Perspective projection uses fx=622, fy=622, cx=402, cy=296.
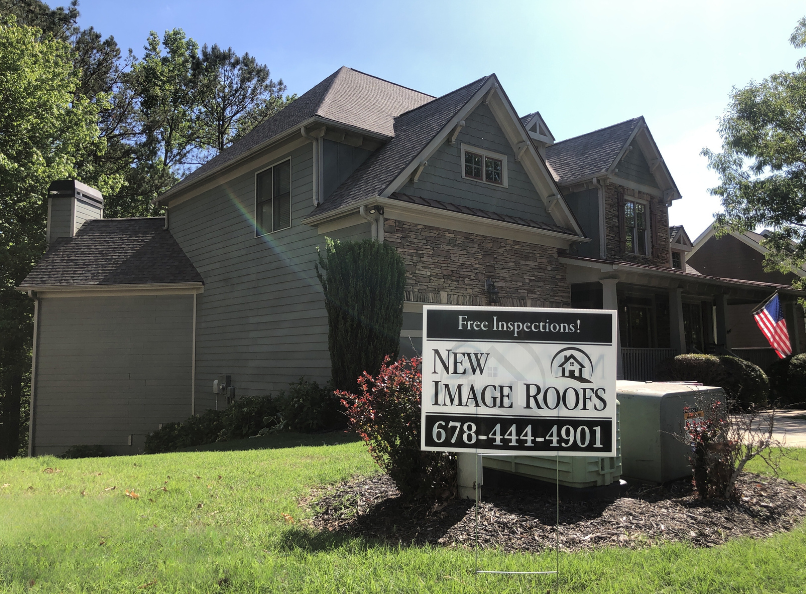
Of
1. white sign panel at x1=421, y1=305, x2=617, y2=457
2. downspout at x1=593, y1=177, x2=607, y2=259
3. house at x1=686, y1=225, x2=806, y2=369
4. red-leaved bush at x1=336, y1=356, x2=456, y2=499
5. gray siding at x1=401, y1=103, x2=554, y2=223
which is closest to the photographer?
white sign panel at x1=421, y1=305, x2=617, y2=457

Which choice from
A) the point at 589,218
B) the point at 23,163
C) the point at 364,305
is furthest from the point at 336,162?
the point at 23,163

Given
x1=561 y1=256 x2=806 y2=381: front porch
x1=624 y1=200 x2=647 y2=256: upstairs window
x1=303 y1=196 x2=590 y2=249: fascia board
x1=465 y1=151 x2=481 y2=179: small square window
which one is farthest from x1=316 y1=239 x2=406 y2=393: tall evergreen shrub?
x1=624 y1=200 x2=647 y2=256: upstairs window

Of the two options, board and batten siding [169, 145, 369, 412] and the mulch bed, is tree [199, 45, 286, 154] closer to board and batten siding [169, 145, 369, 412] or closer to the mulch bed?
board and batten siding [169, 145, 369, 412]

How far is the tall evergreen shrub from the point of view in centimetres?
1171

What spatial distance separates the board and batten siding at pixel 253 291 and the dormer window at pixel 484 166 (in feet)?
10.7

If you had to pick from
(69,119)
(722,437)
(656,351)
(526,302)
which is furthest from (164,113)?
(722,437)

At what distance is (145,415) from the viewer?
16750 millimetres

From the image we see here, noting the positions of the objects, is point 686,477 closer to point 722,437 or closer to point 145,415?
point 722,437

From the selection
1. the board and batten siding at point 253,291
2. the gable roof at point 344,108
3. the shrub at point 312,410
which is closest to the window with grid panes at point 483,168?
the gable roof at point 344,108

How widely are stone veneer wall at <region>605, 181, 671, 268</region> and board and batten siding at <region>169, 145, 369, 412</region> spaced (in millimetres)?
8543

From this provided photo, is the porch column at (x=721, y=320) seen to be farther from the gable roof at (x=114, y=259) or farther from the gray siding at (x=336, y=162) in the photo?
the gable roof at (x=114, y=259)

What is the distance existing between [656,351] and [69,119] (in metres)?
22.6

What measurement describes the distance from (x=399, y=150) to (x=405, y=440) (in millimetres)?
9569

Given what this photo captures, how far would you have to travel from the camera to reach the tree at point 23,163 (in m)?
21.5
